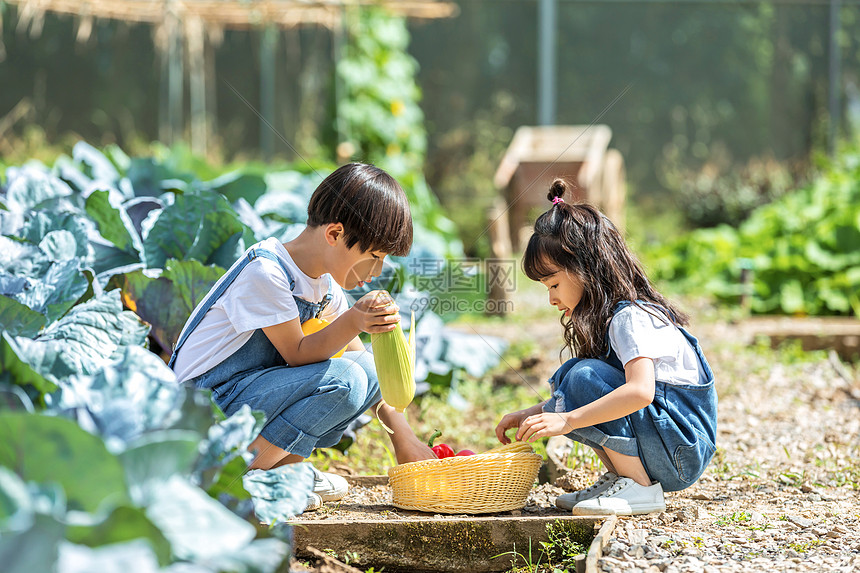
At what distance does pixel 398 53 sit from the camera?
7.13 metres

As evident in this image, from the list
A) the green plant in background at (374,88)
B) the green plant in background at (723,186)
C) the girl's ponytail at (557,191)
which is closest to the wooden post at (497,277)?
the green plant in background at (374,88)

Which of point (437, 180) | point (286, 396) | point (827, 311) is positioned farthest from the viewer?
point (437, 180)

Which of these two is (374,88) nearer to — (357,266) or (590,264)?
(357,266)

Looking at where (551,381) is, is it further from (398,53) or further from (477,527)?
(398,53)

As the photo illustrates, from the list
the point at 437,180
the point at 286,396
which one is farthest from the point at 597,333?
the point at 437,180

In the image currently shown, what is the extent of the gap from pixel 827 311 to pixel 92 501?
180 inches

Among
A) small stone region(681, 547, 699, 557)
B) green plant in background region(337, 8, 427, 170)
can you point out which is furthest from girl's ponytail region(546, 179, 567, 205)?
green plant in background region(337, 8, 427, 170)

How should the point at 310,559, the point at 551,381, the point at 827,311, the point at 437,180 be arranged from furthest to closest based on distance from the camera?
the point at 437,180 < the point at 827,311 < the point at 551,381 < the point at 310,559

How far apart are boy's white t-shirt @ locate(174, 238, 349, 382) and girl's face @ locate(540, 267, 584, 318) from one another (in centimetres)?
54

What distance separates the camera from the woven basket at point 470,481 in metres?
1.70

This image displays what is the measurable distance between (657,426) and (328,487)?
0.77m

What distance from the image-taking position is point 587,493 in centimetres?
179

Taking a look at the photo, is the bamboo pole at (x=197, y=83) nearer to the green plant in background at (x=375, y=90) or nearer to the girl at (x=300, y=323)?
the green plant in background at (x=375, y=90)

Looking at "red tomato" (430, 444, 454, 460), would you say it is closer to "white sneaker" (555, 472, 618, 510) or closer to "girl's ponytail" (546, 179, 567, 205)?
"white sneaker" (555, 472, 618, 510)
